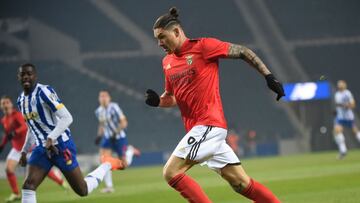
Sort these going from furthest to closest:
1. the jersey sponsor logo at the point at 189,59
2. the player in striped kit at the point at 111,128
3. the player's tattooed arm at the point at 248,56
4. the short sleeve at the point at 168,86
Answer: the player in striped kit at the point at 111,128 → the short sleeve at the point at 168,86 → the jersey sponsor logo at the point at 189,59 → the player's tattooed arm at the point at 248,56

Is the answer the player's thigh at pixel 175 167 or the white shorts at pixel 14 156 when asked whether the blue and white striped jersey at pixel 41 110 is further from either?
the white shorts at pixel 14 156

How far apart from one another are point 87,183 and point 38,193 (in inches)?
273

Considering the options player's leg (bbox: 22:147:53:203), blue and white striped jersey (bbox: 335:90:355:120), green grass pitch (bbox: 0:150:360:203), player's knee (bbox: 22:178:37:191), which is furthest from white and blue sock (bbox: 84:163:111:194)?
blue and white striped jersey (bbox: 335:90:355:120)

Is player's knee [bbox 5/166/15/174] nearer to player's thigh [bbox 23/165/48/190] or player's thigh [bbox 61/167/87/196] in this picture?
player's thigh [bbox 61/167/87/196]

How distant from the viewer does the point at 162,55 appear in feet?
127

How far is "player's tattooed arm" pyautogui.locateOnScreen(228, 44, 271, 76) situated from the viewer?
22.9 feet

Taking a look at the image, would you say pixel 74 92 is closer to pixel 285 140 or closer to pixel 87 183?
pixel 285 140

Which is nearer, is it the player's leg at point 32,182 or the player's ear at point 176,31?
the player's ear at point 176,31

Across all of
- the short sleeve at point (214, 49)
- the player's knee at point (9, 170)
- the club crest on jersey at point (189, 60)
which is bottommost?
the player's knee at point (9, 170)

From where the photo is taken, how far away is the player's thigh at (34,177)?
8.59 meters

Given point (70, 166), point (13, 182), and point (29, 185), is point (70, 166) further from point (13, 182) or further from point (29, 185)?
point (13, 182)

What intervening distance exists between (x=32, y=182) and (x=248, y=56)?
A: 3148mm

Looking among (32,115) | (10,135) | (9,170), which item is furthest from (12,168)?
(32,115)

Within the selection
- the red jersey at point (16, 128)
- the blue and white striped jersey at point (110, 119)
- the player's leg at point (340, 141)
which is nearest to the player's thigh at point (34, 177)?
the red jersey at point (16, 128)
